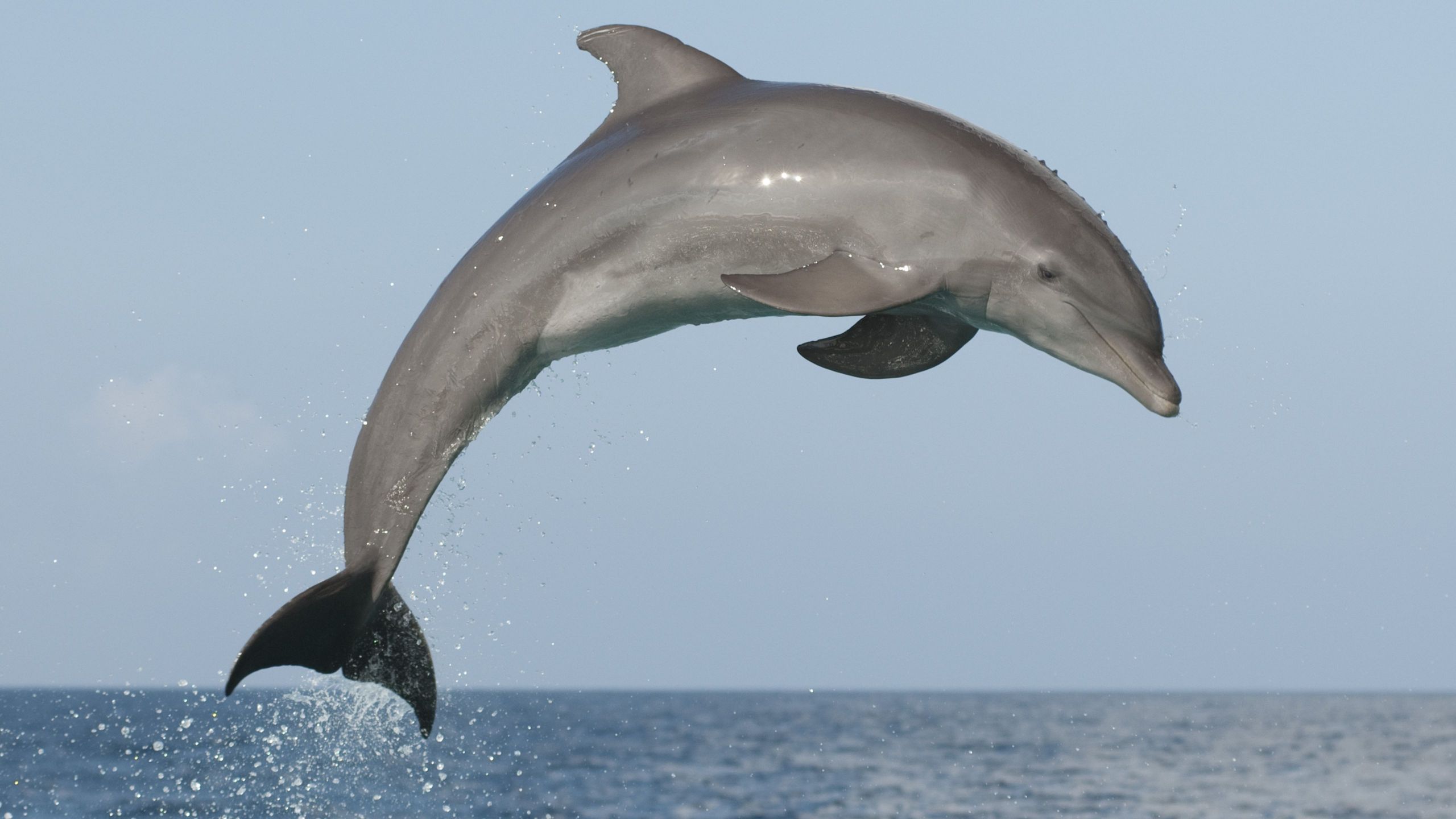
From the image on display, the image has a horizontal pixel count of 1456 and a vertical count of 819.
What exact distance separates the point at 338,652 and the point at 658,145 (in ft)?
7.04

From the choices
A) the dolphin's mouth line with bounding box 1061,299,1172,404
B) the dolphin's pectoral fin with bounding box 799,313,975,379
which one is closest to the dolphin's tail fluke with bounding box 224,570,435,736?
the dolphin's pectoral fin with bounding box 799,313,975,379

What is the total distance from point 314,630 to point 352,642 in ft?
0.78

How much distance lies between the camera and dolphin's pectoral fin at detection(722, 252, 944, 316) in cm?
432

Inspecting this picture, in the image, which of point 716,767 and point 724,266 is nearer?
point 724,266

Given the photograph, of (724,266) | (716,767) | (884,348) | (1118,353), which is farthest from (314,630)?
(716,767)

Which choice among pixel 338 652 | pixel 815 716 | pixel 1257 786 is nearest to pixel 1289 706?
pixel 815 716

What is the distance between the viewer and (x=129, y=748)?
46.2 m

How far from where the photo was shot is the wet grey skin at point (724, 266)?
15.0ft

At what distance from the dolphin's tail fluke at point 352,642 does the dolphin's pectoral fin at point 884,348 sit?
5.91 feet

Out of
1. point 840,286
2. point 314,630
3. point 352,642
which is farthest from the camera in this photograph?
point 352,642

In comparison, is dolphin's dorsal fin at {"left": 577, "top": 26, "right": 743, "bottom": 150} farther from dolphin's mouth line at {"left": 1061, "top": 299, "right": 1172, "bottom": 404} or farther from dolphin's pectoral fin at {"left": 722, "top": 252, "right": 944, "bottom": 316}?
dolphin's mouth line at {"left": 1061, "top": 299, "right": 1172, "bottom": 404}

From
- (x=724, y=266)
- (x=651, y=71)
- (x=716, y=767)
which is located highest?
(x=651, y=71)

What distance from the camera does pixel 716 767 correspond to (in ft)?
124

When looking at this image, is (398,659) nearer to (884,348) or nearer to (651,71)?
(884,348)
